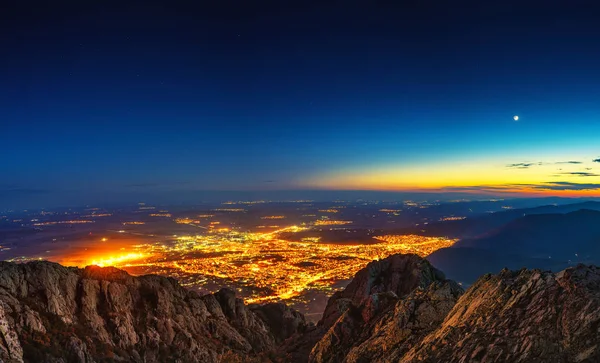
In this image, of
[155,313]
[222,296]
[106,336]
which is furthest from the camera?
[222,296]

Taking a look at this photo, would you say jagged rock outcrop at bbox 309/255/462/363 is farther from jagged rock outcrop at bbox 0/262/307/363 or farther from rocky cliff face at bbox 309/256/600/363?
jagged rock outcrop at bbox 0/262/307/363

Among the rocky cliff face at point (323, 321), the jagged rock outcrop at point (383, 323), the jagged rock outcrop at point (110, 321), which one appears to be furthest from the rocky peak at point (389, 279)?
the jagged rock outcrop at point (110, 321)

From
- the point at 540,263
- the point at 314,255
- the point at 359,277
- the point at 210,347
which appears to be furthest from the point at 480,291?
the point at 540,263

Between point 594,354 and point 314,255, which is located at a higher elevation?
point 594,354

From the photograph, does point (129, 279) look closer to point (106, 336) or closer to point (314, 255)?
point (106, 336)

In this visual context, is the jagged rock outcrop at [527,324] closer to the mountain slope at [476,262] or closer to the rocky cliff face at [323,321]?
the rocky cliff face at [323,321]

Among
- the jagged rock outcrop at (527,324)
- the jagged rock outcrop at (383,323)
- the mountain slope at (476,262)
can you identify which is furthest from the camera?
the mountain slope at (476,262)
